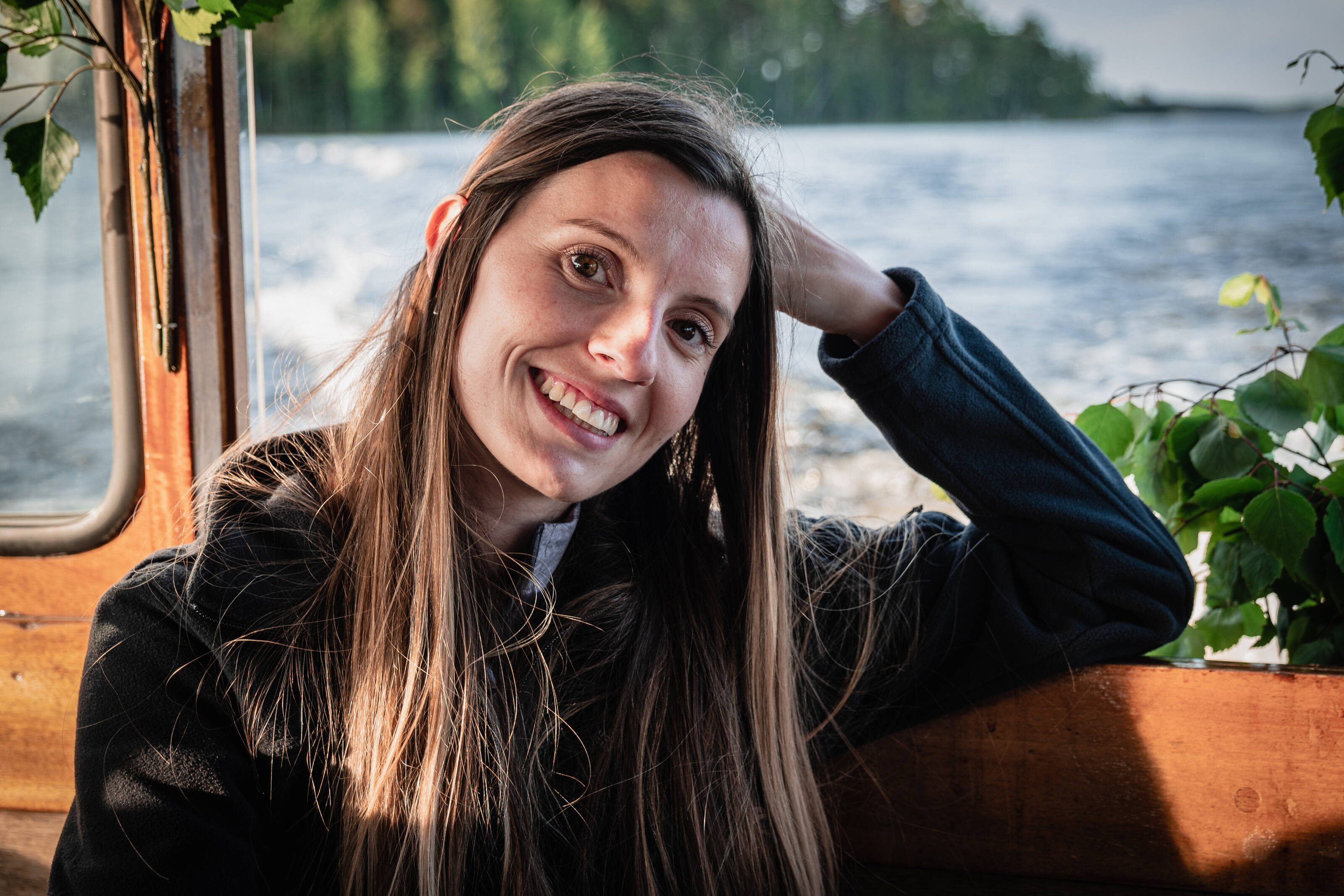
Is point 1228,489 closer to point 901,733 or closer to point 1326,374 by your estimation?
point 1326,374

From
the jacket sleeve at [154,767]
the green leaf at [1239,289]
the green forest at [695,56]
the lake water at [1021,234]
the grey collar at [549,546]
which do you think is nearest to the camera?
the jacket sleeve at [154,767]

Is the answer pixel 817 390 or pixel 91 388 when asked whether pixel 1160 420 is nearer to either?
pixel 91 388

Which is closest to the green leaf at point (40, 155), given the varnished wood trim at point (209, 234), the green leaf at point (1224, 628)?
the varnished wood trim at point (209, 234)

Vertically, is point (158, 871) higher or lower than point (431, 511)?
lower

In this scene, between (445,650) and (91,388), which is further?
(91,388)

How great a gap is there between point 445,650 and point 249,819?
0.22 metres

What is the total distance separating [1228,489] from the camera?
1.09 metres

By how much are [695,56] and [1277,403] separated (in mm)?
4019

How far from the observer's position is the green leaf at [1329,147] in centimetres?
100

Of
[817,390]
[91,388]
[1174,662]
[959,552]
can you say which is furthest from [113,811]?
[817,390]

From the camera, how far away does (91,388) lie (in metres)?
1.31

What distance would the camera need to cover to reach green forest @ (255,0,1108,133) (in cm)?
403

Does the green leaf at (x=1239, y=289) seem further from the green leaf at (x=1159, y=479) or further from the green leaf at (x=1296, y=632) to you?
the green leaf at (x=1296, y=632)

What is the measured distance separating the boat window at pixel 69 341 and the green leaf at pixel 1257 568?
1461 mm
